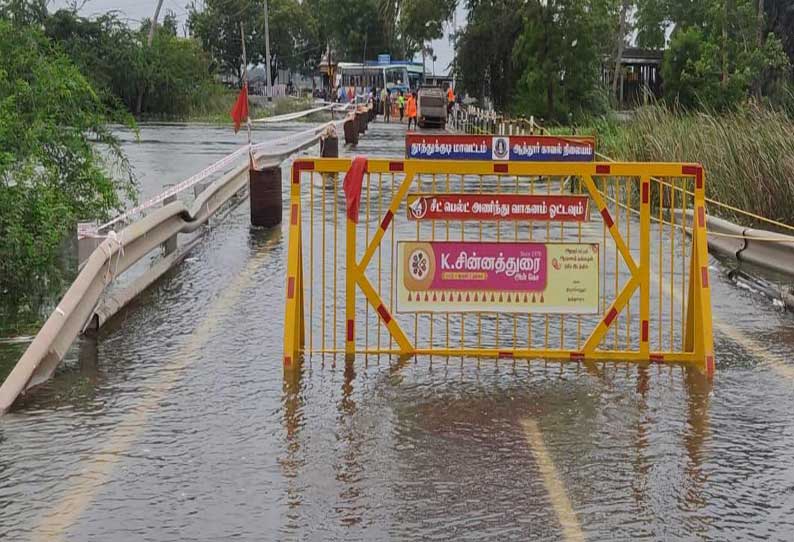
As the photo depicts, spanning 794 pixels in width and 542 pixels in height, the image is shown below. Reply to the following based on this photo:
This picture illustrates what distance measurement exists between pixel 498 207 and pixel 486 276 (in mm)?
500

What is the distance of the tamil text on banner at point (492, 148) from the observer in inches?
396

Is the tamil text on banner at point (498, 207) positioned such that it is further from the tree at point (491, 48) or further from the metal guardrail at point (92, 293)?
the tree at point (491, 48)

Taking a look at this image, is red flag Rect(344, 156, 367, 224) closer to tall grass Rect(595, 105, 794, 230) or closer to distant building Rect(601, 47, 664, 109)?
tall grass Rect(595, 105, 794, 230)

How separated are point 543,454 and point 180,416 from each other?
7.33 ft

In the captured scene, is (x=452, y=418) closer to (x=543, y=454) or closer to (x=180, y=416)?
(x=543, y=454)

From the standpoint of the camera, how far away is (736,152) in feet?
64.1

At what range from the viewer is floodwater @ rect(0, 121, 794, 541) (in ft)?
19.9

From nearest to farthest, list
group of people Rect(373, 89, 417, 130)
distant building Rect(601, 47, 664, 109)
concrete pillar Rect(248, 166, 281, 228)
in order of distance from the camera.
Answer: concrete pillar Rect(248, 166, 281, 228), group of people Rect(373, 89, 417, 130), distant building Rect(601, 47, 664, 109)

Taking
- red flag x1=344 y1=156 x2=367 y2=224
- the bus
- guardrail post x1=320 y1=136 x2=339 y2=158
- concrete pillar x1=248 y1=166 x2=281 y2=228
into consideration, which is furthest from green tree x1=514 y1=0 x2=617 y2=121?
the bus

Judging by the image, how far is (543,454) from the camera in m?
7.15

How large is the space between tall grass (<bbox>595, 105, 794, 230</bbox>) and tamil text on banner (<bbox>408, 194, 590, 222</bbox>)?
8.89m

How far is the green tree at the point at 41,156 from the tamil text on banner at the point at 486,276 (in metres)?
4.14

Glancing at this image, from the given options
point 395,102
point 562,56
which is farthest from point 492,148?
point 395,102

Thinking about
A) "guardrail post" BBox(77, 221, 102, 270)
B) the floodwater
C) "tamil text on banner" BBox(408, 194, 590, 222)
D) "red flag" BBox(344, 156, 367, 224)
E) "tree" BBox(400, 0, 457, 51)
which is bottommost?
the floodwater
